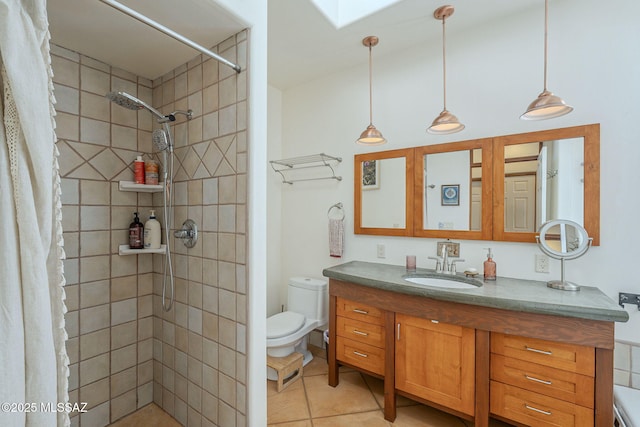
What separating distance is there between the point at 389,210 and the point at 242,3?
1.69 meters

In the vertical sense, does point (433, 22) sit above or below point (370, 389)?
above

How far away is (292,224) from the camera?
2.90m

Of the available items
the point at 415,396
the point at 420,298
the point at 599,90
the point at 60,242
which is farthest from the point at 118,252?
the point at 599,90

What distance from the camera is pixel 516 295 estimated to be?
146 cm

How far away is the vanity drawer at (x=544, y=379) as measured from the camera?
128cm

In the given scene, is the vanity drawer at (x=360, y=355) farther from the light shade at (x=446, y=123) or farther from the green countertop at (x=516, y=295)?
the light shade at (x=446, y=123)

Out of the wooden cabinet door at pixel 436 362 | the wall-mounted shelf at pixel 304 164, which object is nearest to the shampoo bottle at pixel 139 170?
the wall-mounted shelf at pixel 304 164

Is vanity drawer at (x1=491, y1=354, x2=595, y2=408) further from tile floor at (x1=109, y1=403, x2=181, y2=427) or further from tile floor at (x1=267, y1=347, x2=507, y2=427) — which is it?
tile floor at (x1=109, y1=403, x2=181, y2=427)

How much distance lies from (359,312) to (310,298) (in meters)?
0.66

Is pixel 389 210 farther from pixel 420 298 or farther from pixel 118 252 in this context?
pixel 118 252

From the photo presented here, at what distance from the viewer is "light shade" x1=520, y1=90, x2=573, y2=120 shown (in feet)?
4.59

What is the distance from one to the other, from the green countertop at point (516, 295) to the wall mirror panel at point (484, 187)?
343mm

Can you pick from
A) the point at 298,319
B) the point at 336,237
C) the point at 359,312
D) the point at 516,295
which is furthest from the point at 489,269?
the point at 298,319

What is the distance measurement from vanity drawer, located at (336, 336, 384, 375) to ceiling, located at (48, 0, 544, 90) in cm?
203
